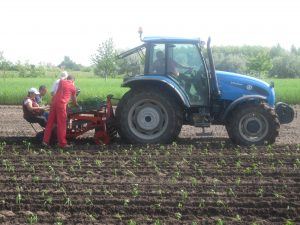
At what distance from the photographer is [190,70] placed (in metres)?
11.7

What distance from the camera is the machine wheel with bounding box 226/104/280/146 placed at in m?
11.6

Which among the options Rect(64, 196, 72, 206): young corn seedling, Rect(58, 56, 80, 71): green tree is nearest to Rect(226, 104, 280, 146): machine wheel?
Rect(64, 196, 72, 206): young corn seedling

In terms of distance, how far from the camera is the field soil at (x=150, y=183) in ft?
22.2

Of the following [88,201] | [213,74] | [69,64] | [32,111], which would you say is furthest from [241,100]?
[69,64]

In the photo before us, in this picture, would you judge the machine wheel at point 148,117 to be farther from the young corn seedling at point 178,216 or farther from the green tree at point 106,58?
the green tree at point 106,58

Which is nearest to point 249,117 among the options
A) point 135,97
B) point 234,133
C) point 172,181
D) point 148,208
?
point 234,133

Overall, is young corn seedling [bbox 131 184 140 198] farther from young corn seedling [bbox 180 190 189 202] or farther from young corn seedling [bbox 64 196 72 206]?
young corn seedling [bbox 64 196 72 206]

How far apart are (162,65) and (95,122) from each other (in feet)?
5.68

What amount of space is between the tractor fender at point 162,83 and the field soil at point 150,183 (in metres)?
0.95

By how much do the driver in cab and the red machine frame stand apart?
3.75ft

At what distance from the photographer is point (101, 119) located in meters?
11.8

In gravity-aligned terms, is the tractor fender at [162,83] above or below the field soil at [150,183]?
above

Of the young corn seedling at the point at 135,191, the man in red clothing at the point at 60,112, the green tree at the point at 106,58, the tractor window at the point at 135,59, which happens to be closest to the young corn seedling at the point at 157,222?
the young corn seedling at the point at 135,191

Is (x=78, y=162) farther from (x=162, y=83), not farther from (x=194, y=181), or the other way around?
(x=162, y=83)
